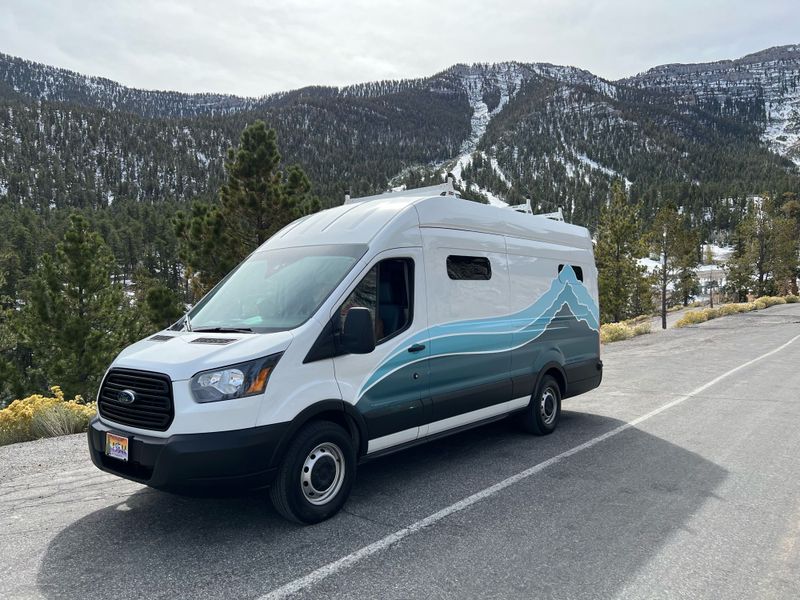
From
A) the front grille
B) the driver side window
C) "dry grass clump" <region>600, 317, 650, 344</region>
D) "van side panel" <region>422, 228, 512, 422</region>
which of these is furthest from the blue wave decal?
"dry grass clump" <region>600, 317, 650, 344</region>

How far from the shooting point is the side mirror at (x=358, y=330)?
4.14 m

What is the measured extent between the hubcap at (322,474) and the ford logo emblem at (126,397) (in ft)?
4.33

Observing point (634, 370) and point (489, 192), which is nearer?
point (634, 370)

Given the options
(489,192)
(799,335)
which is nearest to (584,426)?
(799,335)

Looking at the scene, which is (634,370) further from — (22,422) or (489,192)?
(489,192)

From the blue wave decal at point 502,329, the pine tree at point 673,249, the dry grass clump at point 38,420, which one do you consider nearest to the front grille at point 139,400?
the blue wave decal at point 502,329

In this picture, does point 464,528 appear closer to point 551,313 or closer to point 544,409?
point 544,409

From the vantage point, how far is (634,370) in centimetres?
1320

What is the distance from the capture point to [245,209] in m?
20.2

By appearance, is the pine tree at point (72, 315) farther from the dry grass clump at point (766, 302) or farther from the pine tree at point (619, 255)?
the dry grass clump at point (766, 302)

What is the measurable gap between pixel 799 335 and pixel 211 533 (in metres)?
24.6

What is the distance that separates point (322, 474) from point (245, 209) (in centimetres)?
1737

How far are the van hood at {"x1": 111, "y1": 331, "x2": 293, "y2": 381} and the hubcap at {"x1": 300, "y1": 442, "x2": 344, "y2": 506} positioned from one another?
901 millimetres

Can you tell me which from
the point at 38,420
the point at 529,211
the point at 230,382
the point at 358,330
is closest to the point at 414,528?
the point at 358,330
